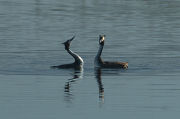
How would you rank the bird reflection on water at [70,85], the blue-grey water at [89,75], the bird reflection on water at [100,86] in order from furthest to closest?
the bird reflection on water at [70,85], the bird reflection on water at [100,86], the blue-grey water at [89,75]

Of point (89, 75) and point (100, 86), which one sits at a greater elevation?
point (100, 86)

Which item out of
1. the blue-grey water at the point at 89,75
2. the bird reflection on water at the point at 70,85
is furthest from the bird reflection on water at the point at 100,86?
the bird reflection on water at the point at 70,85

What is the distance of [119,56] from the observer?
66.7 feet

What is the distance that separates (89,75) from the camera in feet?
52.7

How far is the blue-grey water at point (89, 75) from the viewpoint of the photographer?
1123 cm

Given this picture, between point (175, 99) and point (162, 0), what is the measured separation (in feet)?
175

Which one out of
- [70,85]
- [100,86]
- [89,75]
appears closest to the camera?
[100,86]

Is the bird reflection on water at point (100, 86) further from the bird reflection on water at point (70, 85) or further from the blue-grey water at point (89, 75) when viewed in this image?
the bird reflection on water at point (70, 85)

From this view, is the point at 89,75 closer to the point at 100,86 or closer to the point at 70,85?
the point at 70,85

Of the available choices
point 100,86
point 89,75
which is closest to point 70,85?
point 100,86

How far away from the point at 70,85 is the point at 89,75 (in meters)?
2.07

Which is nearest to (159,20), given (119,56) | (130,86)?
(119,56)

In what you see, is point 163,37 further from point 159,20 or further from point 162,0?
point 162,0

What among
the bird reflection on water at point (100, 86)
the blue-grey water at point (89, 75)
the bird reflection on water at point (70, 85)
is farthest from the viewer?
the bird reflection on water at point (70, 85)
